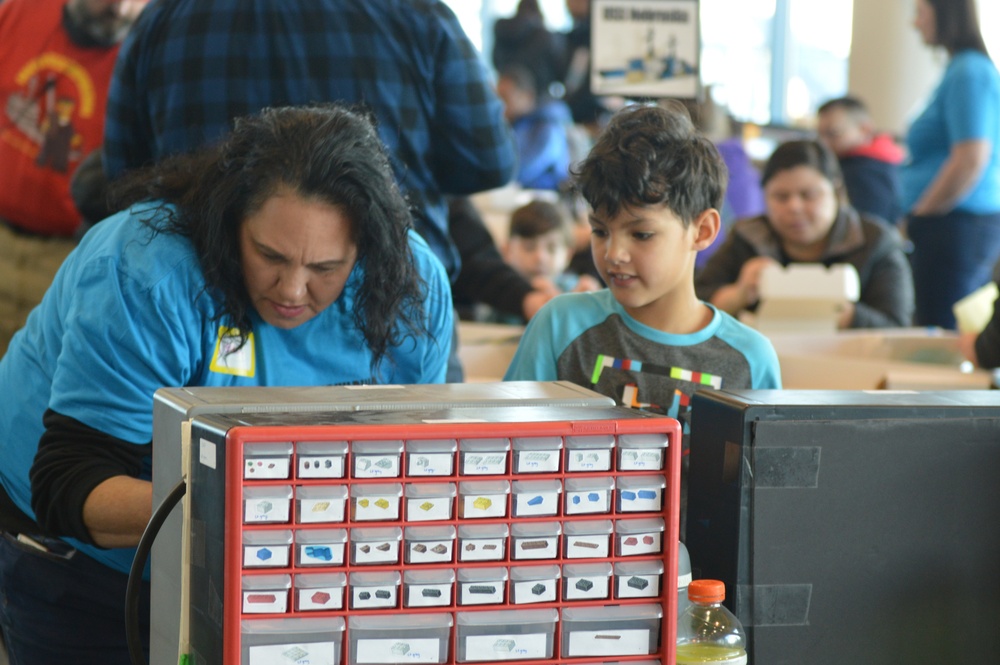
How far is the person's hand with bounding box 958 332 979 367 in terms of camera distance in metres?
2.70

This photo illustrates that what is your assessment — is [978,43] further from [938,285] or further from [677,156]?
[677,156]

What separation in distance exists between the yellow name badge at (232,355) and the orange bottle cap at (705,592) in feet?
2.16

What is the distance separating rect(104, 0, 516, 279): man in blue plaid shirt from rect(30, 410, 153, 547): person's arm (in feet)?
2.42

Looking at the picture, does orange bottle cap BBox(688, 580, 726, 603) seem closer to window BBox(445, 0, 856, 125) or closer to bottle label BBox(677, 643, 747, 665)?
bottle label BBox(677, 643, 747, 665)

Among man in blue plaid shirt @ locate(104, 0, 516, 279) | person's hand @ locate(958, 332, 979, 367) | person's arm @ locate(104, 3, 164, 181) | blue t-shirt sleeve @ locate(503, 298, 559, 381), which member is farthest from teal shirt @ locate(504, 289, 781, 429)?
person's hand @ locate(958, 332, 979, 367)

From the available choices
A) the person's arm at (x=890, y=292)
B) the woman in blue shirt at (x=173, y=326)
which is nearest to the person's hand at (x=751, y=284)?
the person's arm at (x=890, y=292)

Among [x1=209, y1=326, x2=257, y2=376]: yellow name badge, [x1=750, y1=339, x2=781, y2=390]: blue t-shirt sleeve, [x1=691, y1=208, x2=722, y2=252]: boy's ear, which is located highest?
[x1=691, y1=208, x2=722, y2=252]: boy's ear

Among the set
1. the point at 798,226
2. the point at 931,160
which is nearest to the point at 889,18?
the point at 931,160

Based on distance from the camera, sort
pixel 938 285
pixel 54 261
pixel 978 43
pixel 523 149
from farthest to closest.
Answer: pixel 523 149
pixel 938 285
pixel 978 43
pixel 54 261

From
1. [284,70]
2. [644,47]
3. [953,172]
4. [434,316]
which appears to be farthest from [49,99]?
[953,172]

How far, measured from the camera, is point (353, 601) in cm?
81

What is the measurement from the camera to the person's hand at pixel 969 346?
2695mm

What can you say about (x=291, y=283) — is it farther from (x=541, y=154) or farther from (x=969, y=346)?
(x=541, y=154)

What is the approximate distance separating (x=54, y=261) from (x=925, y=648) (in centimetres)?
232
